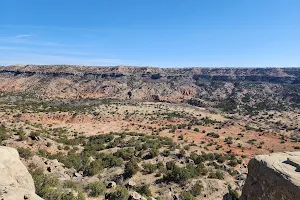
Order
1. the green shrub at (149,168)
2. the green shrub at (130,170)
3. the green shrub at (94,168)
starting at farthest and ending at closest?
1. the green shrub at (149,168)
2. the green shrub at (94,168)
3. the green shrub at (130,170)

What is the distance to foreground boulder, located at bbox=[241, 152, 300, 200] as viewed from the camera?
9.84m

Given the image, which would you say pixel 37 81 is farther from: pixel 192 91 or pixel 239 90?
pixel 239 90

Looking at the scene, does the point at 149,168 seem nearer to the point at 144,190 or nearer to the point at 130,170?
the point at 130,170

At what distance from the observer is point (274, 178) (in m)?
10.6

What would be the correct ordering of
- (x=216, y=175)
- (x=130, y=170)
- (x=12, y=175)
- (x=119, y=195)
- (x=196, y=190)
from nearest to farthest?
(x=12, y=175) → (x=119, y=195) → (x=196, y=190) → (x=216, y=175) → (x=130, y=170)

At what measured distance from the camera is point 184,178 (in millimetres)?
20766

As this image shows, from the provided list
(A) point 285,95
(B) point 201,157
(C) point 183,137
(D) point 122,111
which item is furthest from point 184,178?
(A) point 285,95

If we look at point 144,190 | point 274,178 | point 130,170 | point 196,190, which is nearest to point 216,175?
point 196,190

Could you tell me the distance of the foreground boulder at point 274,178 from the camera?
387 inches

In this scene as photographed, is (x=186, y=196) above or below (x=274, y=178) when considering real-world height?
below

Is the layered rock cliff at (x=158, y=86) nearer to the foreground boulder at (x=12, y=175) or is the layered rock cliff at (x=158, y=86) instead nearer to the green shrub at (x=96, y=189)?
the green shrub at (x=96, y=189)

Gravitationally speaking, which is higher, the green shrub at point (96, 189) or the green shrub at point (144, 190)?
the green shrub at point (96, 189)

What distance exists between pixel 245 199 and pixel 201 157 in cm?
1501

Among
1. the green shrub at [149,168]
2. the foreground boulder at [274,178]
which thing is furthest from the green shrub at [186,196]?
the foreground boulder at [274,178]
